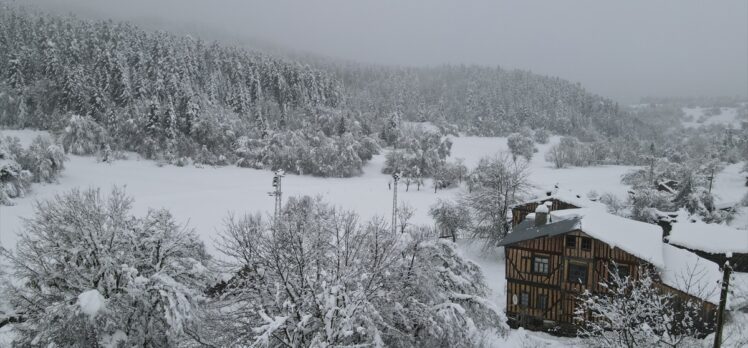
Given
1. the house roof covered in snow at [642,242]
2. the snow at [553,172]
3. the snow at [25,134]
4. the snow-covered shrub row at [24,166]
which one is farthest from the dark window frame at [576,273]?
the snow at [25,134]

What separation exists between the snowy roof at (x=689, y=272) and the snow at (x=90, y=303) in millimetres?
25213

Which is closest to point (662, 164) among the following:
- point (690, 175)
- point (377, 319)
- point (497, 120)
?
point (690, 175)

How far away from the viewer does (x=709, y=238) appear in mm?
33500

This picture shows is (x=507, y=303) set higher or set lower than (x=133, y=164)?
lower

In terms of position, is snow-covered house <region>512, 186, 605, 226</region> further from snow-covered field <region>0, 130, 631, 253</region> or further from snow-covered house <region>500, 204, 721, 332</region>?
snow-covered field <region>0, 130, 631, 253</region>

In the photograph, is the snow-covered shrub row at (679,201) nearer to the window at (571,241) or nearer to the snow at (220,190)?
the snow at (220,190)

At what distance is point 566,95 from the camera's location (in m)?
198

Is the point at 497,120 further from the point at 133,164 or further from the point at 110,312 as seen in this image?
the point at 110,312

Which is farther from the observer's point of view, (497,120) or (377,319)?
(497,120)

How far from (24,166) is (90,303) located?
52.7 meters

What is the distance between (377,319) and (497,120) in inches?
5895

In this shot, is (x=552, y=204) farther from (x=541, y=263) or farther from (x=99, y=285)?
(x=99, y=285)

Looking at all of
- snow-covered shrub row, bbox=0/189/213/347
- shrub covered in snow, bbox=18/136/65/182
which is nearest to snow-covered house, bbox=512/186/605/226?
snow-covered shrub row, bbox=0/189/213/347

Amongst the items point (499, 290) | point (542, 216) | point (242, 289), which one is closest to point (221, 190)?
point (499, 290)
